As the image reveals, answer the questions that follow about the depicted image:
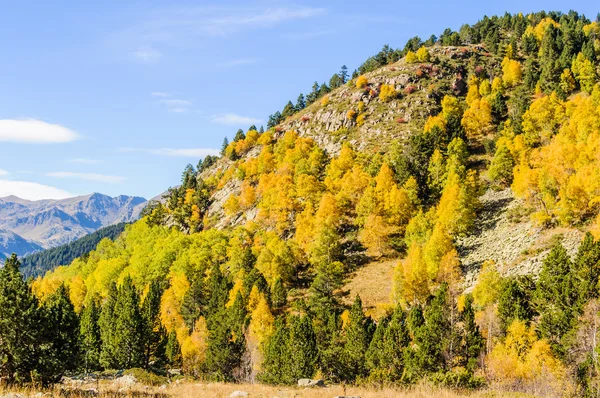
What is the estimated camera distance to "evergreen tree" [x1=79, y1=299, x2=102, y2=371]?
205ft

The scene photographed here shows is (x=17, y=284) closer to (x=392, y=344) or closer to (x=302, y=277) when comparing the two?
(x=392, y=344)

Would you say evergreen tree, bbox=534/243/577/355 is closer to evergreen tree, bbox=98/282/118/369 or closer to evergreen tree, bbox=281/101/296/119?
evergreen tree, bbox=98/282/118/369

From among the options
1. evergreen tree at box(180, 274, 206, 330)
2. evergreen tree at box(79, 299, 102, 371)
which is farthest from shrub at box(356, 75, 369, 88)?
evergreen tree at box(79, 299, 102, 371)

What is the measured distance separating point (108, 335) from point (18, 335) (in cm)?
4672

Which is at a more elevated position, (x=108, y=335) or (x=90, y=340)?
(x=108, y=335)

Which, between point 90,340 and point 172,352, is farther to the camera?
point 172,352

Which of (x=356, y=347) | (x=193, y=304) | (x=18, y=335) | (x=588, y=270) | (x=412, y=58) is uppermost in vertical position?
(x=412, y=58)

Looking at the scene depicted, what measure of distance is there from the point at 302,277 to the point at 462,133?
62.6 m

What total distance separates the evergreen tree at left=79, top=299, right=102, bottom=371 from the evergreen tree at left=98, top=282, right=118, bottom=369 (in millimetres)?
932

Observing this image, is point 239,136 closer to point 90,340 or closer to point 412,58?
point 412,58

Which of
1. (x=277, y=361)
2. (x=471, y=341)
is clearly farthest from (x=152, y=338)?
(x=471, y=341)

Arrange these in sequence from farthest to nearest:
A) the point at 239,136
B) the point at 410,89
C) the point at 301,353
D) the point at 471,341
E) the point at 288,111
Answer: the point at 288,111, the point at 239,136, the point at 410,89, the point at 301,353, the point at 471,341

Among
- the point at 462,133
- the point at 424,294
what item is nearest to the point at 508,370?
the point at 424,294

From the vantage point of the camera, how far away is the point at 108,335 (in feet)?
222
